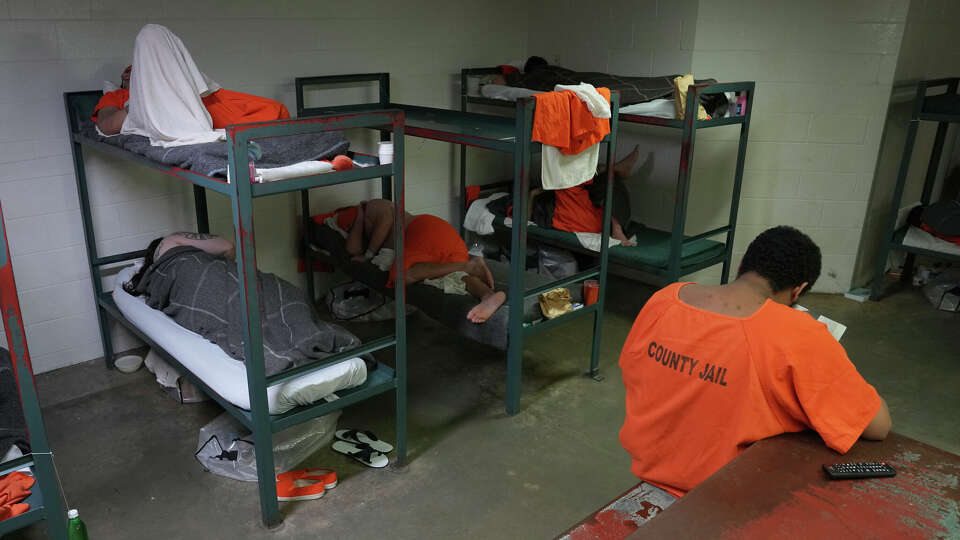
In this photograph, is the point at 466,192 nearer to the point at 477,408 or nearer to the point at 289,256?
the point at 289,256

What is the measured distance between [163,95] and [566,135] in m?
1.97

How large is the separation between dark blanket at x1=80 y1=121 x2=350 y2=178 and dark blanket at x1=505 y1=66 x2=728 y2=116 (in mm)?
2619

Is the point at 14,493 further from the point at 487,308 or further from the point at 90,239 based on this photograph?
the point at 487,308

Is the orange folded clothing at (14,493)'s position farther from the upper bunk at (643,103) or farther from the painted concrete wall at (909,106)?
the painted concrete wall at (909,106)

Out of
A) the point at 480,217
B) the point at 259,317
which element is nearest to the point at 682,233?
the point at 480,217

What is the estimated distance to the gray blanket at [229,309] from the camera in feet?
10.6

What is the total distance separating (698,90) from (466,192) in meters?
2.25

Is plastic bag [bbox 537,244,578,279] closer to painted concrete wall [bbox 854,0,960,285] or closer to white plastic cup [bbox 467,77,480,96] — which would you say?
white plastic cup [bbox 467,77,480,96]

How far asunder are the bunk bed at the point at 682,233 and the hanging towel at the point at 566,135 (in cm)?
81

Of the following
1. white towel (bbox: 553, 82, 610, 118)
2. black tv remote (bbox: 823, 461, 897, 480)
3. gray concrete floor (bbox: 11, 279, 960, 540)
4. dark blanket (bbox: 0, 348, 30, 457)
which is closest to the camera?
black tv remote (bbox: 823, 461, 897, 480)

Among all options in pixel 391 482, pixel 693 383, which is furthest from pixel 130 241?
pixel 693 383

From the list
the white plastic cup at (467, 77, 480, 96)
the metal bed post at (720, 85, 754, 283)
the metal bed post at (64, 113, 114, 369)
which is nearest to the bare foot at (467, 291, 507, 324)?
the metal bed post at (720, 85, 754, 283)

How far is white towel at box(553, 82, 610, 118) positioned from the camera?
3.68 metres

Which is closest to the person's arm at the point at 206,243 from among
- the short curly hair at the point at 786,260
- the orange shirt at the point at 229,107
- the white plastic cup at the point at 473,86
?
the orange shirt at the point at 229,107
